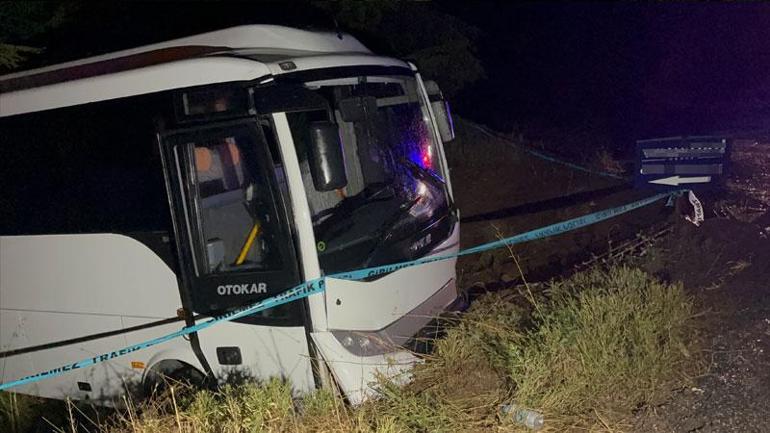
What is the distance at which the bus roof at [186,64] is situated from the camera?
13.8 feet

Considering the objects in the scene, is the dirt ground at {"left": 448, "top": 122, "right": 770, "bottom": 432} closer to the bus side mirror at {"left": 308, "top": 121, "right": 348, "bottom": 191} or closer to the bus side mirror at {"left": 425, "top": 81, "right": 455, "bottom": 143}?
the bus side mirror at {"left": 425, "top": 81, "right": 455, "bottom": 143}

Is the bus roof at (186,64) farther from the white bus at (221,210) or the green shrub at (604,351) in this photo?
the green shrub at (604,351)

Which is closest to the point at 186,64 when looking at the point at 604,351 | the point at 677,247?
the point at 604,351

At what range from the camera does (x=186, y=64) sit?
14.0 feet

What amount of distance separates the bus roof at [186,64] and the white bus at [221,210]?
16mm

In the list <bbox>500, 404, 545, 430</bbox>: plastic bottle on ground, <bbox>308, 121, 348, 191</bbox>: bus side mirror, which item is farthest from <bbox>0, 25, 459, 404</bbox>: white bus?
<bbox>500, 404, 545, 430</bbox>: plastic bottle on ground

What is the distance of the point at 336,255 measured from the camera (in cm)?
425

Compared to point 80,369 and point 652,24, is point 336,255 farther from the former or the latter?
point 652,24

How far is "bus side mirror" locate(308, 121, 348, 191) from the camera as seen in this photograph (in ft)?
13.0

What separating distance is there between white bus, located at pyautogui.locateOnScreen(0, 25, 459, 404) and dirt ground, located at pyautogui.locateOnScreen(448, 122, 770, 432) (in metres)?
1.67

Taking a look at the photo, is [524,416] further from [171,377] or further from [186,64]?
[186,64]

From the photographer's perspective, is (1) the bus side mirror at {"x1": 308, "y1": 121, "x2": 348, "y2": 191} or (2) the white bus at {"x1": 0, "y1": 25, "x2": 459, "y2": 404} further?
(2) the white bus at {"x1": 0, "y1": 25, "x2": 459, "y2": 404}

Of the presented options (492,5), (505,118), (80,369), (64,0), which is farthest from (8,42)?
(492,5)

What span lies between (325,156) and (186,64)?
1.15m
